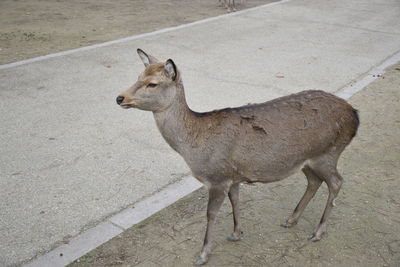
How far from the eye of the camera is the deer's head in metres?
3.43

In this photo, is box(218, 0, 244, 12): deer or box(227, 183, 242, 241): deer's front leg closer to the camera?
box(227, 183, 242, 241): deer's front leg

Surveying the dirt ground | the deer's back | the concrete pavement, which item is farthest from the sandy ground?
the dirt ground

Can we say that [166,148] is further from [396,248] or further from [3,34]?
[3,34]

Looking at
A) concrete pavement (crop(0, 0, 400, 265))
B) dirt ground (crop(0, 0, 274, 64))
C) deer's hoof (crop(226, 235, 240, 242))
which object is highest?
dirt ground (crop(0, 0, 274, 64))

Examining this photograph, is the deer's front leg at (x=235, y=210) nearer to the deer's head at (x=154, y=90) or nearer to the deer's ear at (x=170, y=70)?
the deer's head at (x=154, y=90)

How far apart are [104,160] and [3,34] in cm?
690

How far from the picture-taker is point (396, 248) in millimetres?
3848

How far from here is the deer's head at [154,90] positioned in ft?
11.3

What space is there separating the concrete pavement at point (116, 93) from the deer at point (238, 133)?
1.31 meters

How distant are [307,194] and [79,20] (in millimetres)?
9877

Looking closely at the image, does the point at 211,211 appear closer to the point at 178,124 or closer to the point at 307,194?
the point at 178,124

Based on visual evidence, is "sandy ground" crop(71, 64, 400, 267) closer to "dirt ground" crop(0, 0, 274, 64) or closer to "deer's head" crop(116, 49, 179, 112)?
"deer's head" crop(116, 49, 179, 112)

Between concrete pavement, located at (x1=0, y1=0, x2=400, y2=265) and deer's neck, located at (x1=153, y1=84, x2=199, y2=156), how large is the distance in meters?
1.25

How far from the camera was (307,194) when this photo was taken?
413 centimetres
